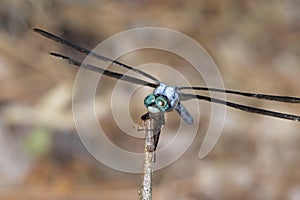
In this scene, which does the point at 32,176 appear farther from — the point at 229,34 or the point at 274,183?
the point at 229,34

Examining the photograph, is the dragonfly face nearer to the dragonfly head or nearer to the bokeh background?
the dragonfly head

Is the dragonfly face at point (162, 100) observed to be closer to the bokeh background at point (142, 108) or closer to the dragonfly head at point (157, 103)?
the dragonfly head at point (157, 103)

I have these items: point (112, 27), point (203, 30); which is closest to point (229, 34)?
point (203, 30)

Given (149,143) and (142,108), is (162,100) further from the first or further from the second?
(142,108)

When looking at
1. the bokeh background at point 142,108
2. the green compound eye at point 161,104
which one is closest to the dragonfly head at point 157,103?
the green compound eye at point 161,104

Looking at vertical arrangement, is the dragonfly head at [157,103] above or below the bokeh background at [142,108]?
below

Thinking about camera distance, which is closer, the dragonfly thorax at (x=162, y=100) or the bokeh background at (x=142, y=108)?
the dragonfly thorax at (x=162, y=100)
